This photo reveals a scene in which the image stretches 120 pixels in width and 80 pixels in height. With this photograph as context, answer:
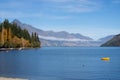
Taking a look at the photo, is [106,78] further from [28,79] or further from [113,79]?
[28,79]

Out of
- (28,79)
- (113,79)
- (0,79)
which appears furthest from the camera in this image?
(113,79)

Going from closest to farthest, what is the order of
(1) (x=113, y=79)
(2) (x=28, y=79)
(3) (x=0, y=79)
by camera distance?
(3) (x=0, y=79), (2) (x=28, y=79), (1) (x=113, y=79)

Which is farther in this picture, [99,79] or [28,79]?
[99,79]

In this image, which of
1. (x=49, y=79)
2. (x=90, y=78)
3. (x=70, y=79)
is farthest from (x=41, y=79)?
(x=90, y=78)

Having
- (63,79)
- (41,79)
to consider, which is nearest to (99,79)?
(63,79)

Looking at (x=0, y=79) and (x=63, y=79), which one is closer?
(x=0, y=79)

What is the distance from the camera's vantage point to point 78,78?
7962 cm

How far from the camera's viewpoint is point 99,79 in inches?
3073

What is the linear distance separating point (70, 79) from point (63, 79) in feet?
6.12

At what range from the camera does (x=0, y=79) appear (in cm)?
6669

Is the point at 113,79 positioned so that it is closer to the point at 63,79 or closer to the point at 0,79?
the point at 63,79

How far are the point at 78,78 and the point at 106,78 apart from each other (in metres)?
6.77

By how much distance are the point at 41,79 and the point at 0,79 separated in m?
11.1

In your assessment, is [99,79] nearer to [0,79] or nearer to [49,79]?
[49,79]
